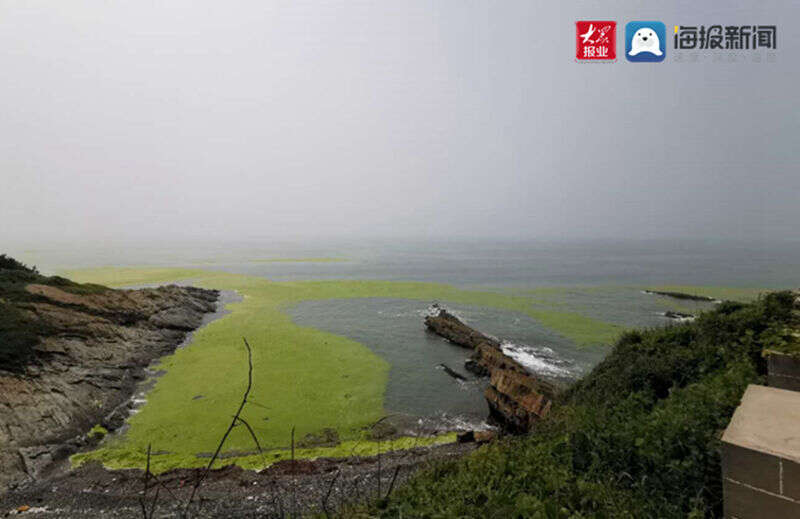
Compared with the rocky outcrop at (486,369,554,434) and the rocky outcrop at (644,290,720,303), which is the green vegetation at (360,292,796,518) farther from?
the rocky outcrop at (644,290,720,303)

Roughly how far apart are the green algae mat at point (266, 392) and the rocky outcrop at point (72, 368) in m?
1.31

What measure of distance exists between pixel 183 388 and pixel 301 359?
6.74 m

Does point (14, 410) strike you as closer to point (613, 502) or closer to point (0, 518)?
point (0, 518)

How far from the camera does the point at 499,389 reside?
1547cm

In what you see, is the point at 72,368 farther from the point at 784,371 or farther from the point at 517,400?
the point at 784,371

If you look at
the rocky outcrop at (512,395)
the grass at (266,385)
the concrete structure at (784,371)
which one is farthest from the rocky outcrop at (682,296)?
the concrete structure at (784,371)

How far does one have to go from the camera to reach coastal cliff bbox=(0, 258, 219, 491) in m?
12.7

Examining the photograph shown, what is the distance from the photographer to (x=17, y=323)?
1744cm

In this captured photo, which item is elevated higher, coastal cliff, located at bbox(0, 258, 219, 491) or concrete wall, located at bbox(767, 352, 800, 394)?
concrete wall, located at bbox(767, 352, 800, 394)

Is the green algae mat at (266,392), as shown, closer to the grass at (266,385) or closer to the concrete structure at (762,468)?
the grass at (266,385)

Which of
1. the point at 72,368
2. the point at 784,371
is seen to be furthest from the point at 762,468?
the point at 72,368

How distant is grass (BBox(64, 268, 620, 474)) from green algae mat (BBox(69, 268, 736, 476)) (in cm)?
5

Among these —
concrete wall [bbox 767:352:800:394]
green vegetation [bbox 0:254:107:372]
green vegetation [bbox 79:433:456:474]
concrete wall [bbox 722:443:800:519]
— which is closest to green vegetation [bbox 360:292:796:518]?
concrete wall [bbox 767:352:800:394]

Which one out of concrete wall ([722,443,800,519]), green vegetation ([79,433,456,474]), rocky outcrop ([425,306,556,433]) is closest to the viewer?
concrete wall ([722,443,800,519])
